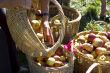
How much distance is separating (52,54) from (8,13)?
0.57 metres

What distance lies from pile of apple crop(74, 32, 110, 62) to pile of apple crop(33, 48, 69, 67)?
196mm

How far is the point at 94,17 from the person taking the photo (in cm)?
412

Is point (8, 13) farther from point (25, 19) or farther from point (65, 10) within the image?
point (65, 10)

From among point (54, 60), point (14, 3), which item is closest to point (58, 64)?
point (54, 60)

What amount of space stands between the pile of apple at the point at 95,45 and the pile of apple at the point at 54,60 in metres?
0.20

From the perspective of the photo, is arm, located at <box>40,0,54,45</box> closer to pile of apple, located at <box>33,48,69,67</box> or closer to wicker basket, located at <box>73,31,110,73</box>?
pile of apple, located at <box>33,48,69,67</box>

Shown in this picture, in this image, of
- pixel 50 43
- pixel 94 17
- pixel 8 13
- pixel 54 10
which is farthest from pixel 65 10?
pixel 8 13

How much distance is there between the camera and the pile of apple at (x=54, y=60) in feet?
8.32

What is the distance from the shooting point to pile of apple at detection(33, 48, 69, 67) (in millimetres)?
2537

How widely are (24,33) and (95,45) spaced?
→ 2.62 feet

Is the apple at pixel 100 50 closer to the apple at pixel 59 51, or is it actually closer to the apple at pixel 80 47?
the apple at pixel 80 47

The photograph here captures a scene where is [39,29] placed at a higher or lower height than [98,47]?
higher

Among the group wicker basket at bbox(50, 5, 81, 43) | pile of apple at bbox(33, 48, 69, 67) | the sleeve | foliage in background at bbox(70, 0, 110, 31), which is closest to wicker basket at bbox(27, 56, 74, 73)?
pile of apple at bbox(33, 48, 69, 67)

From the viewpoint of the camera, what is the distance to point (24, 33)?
2.28 m
